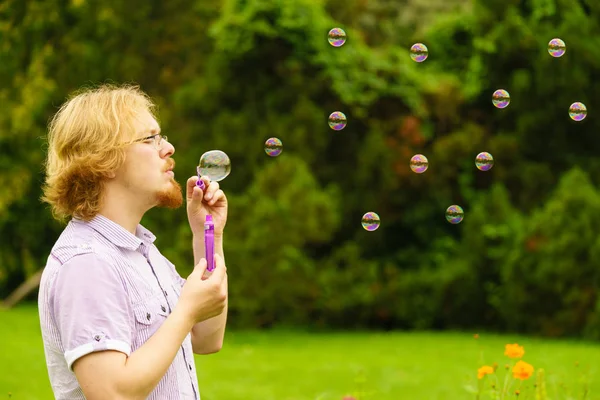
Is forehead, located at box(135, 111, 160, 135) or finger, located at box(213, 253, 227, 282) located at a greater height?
forehead, located at box(135, 111, 160, 135)

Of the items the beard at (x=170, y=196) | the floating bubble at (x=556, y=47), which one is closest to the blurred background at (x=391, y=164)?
the floating bubble at (x=556, y=47)

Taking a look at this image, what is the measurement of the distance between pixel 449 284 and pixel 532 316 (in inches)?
40.8

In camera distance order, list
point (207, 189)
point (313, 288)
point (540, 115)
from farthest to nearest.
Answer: point (540, 115)
point (313, 288)
point (207, 189)

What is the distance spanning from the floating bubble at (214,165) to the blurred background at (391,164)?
21.4ft

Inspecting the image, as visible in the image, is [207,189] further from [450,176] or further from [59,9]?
[59,9]

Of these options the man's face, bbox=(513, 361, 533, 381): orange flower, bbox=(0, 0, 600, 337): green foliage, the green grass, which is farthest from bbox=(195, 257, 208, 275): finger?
bbox=(0, 0, 600, 337): green foliage

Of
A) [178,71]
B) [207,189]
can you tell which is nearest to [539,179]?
[178,71]

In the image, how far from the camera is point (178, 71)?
1244 centimetres

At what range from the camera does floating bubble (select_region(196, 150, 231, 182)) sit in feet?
9.46

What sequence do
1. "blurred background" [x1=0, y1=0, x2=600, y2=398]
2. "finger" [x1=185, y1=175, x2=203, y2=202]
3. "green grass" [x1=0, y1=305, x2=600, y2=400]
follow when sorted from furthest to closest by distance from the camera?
"blurred background" [x1=0, y1=0, x2=600, y2=398] → "green grass" [x1=0, y1=305, x2=600, y2=400] → "finger" [x1=185, y1=175, x2=203, y2=202]

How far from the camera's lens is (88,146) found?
2.02 metres

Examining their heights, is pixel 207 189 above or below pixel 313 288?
above

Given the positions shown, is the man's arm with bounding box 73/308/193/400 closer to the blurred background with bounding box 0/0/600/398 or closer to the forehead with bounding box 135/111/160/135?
the forehead with bounding box 135/111/160/135

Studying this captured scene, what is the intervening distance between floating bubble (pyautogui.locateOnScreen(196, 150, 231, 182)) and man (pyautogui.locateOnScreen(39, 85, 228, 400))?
2.12 feet
